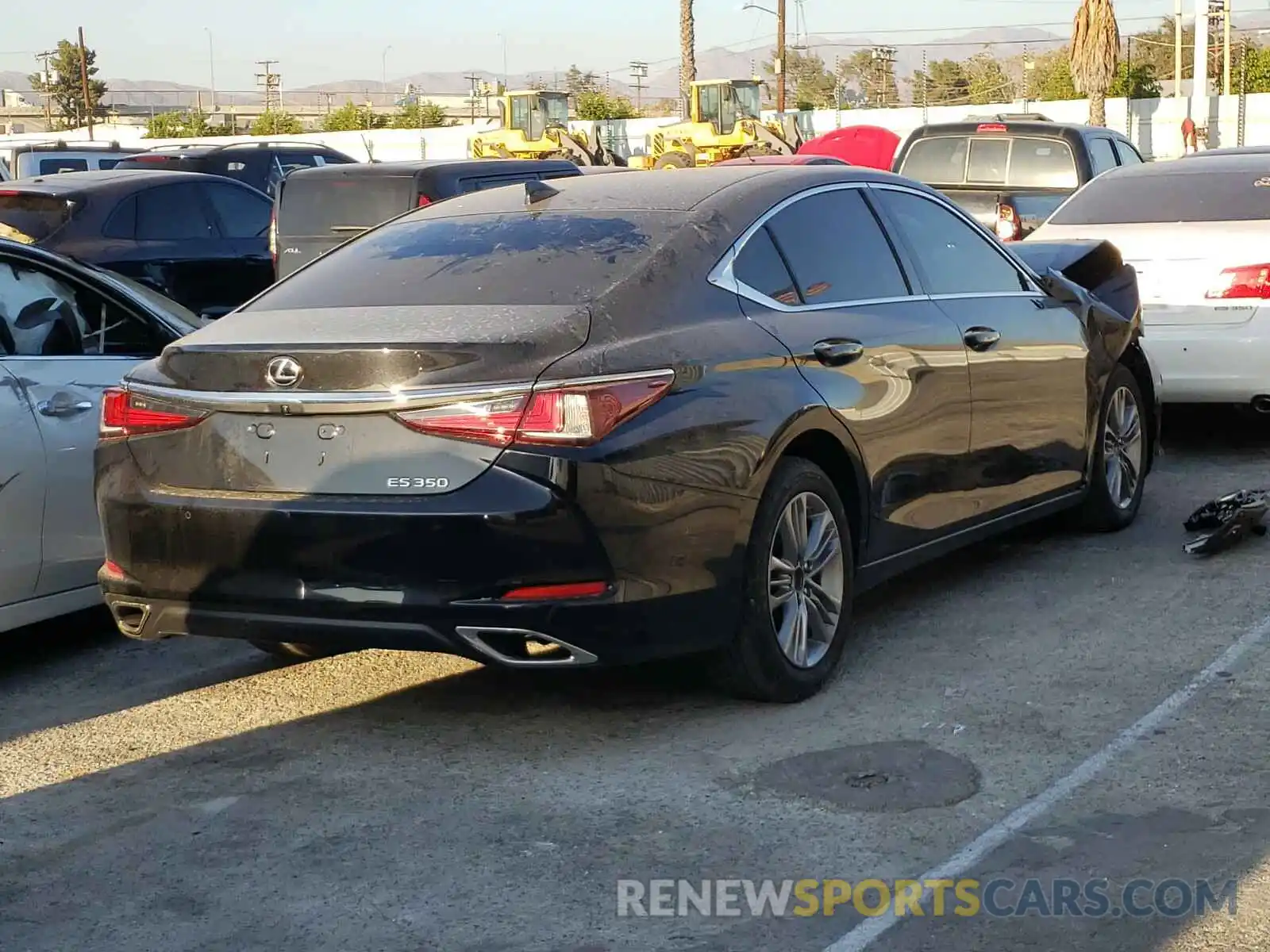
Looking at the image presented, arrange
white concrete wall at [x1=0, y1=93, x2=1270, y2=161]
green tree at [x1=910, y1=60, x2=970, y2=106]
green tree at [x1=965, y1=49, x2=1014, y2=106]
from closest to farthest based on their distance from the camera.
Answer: white concrete wall at [x1=0, y1=93, x2=1270, y2=161] → green tree at [x1=910, y1=60, x2=970, y2=106] → green tree at [x1=965, y1=49, x2=1014, y2=106]

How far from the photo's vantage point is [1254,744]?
4.79m

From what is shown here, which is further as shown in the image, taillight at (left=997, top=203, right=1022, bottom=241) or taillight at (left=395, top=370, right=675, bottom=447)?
taillight at (left=997, top=203, right=1022, bottom=241)

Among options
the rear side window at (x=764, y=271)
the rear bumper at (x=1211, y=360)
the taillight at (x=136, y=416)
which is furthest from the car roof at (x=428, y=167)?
the taillight at (x=136, y=416)

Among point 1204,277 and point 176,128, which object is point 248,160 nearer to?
point 1204,277

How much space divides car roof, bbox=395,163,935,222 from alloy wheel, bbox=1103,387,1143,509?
1764mm

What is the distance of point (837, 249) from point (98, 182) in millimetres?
8607

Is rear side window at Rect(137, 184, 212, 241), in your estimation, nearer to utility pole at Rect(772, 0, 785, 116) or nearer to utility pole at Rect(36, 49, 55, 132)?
utility pole at Rect(772, 0, 785, 116)

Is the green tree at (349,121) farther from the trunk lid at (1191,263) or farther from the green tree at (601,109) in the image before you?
the trunk lid at (1191,263)

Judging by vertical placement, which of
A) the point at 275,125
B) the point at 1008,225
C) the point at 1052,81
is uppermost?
the point at 1052,81

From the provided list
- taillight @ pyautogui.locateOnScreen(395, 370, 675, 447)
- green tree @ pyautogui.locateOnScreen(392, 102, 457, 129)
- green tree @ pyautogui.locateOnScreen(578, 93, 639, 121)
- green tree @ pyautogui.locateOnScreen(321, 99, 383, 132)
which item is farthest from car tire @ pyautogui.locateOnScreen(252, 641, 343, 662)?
green tree @ pyautogui.locateOnScreen(321, 99, 383, 132)

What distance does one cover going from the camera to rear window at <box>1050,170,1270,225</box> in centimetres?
969

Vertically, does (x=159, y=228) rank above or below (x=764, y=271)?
below

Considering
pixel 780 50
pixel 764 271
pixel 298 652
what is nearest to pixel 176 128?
pixel 780 50

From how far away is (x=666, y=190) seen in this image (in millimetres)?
5871
